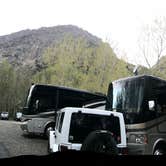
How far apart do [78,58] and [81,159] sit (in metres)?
45.1

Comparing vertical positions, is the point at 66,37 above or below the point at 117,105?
above

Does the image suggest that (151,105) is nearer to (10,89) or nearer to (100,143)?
(100,143)

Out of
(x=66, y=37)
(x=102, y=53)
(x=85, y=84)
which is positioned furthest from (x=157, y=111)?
(x=66, y=37)

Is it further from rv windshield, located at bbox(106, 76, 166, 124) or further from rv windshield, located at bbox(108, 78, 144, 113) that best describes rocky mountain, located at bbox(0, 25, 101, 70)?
rv windshield, located at bbox(106, 76, 166, 124)

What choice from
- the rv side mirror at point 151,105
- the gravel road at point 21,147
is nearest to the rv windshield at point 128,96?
the rv side mirror at point 151,105

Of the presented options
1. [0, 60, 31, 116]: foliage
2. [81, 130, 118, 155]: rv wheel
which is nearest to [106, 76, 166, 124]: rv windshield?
[81, 130, 118, 155]: rv wheel

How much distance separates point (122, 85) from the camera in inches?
585

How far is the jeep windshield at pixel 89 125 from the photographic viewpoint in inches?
426

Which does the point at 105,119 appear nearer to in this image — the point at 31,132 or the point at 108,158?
the point at 108,158

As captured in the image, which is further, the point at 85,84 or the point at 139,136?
the point at 85,84

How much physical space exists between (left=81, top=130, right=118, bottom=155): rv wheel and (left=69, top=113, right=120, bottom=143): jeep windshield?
972mm

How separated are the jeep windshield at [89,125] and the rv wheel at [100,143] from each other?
3.19 feet

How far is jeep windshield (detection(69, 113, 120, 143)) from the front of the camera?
10.8 metres

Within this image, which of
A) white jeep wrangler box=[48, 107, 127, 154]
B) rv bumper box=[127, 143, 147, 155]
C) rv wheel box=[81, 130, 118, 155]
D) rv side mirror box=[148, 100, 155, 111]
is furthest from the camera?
rv side mirror box=[148, 100, 155, 111]
